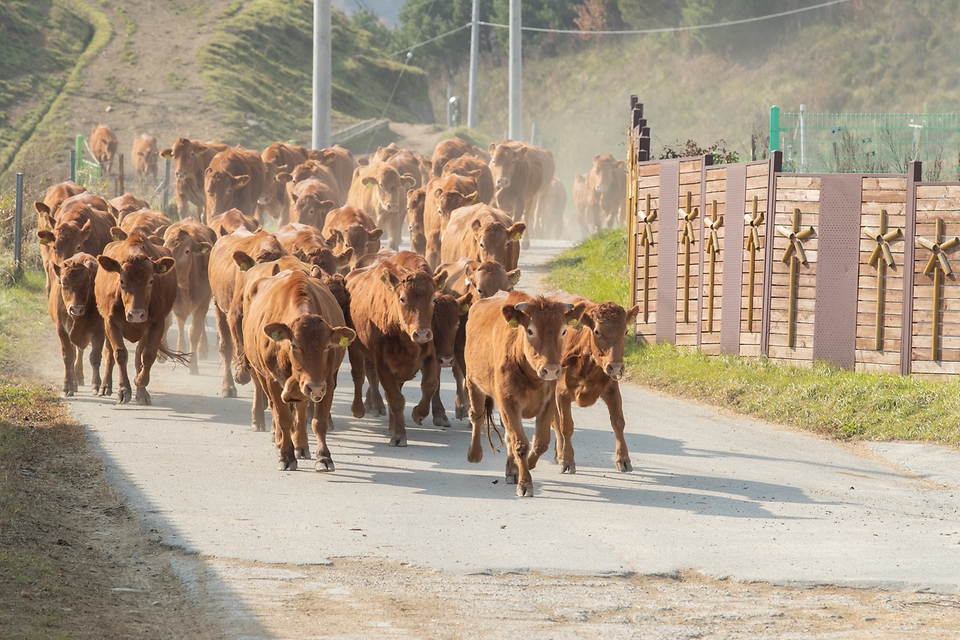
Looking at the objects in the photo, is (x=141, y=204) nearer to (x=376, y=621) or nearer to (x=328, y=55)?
(x=328, y=55)

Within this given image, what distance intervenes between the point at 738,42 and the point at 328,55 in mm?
40588

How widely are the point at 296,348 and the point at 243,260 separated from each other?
3447 millimetres

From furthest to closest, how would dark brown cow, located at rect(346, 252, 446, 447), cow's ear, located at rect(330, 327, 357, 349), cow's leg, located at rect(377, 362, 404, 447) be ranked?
cow's leg, located at rect(377, 362, 404, 447), dark brown cow, located at rect(346, 252, 446, 447), cow's ear, located at rect(330, 327, 357, 349)

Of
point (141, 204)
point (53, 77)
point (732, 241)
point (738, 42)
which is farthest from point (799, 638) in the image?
point (738, 42)

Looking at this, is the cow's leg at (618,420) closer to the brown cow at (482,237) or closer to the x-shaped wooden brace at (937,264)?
the x-shaped wooden brace at (937,264)

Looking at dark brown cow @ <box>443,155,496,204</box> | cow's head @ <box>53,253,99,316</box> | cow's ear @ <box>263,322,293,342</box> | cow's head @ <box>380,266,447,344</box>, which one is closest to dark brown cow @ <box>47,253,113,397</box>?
cow's head @ <box>53,253,99,316</box>

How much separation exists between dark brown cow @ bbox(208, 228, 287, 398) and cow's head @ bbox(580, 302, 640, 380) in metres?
4.62

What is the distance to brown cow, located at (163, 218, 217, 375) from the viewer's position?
1562 centimetres

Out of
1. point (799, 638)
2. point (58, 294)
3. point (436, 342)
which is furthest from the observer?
point (58, 294)

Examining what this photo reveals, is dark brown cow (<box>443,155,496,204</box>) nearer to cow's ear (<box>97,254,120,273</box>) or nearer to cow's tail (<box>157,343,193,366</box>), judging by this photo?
cow's tail (<box>157,343,193,366</box>)

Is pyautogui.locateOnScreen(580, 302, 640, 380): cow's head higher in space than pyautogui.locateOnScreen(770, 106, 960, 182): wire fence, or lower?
lower

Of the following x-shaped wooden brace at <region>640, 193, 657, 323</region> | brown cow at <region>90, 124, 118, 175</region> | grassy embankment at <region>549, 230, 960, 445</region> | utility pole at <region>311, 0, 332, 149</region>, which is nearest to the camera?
grassy embankment at <region>549, 230, 960, 445</region>

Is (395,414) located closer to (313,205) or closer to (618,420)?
(618,420)

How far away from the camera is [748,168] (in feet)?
50.5
